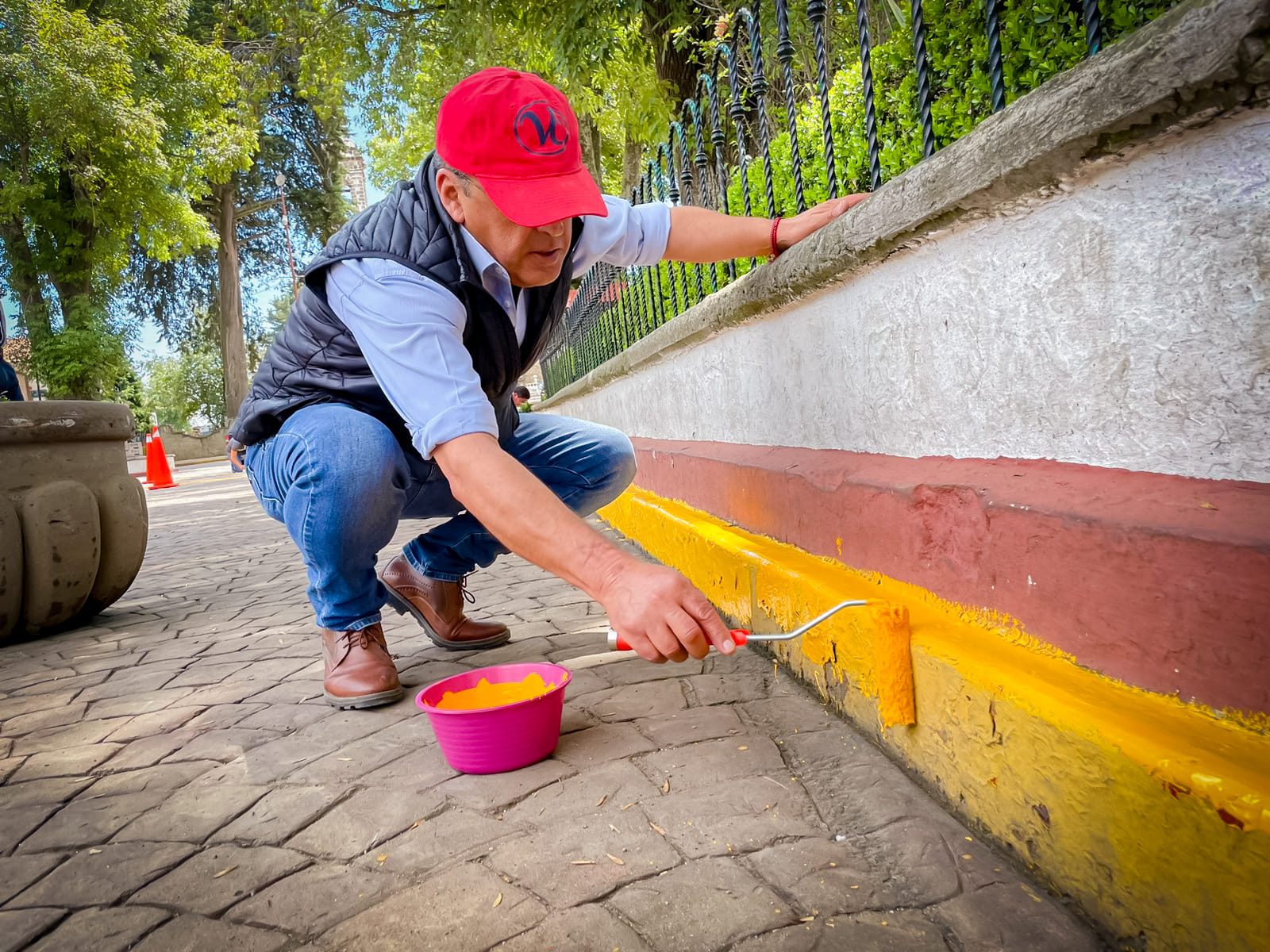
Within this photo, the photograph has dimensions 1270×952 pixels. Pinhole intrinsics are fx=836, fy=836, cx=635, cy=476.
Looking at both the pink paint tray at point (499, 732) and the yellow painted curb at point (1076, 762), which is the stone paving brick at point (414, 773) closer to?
the pink paint tray at point (499, 732)

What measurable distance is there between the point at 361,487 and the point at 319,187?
2850 centimetres

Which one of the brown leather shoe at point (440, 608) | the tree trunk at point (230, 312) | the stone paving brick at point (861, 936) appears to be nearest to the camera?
the stone paving brick at point (861, 936)

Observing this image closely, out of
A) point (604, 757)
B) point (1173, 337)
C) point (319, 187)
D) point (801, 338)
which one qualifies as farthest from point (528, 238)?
point (319, 187)

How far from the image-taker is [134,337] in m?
27.7

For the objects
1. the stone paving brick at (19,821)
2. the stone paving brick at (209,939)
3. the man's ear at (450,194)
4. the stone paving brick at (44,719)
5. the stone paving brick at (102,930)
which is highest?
the man's ear at (450,194)

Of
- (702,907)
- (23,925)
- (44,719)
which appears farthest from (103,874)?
(44,719)

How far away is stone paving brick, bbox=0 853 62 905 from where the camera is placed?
1546 mm

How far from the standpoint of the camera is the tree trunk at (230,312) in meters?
24.0

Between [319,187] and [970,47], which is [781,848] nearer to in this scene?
[970,47]

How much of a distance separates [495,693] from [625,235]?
1.37 m

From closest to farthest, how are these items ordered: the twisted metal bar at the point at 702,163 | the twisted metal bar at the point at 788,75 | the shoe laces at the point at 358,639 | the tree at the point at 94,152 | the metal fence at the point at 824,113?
the metal fence at the point at 824,113 → the twisted metal bar at the point at 788,75 → the shoe laces at the point at 358,639 → the twisted metal bar at the point at 702,163 → the tree at the point at 94,152

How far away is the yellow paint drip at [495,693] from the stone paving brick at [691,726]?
0.27 m

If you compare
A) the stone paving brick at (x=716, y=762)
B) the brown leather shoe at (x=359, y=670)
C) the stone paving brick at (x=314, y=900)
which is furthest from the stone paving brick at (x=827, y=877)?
the brown leather shoe at (x=359, y=670)

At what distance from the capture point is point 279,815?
1.74 m
